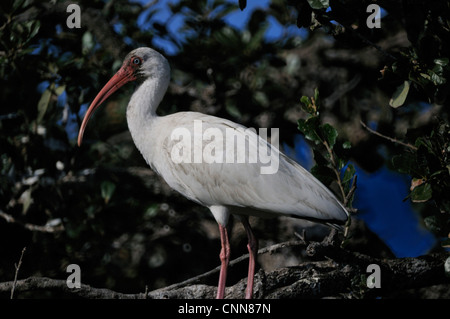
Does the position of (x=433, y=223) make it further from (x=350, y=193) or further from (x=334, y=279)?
(x=334, y=279)

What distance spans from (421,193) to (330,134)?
62 centimetres

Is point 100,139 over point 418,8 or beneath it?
beneath

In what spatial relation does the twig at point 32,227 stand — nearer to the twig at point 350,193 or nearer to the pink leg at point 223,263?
the pink leg at point 223,263

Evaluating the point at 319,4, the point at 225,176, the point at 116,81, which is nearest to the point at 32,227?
the point at 116,81

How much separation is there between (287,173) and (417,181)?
84 centimetres

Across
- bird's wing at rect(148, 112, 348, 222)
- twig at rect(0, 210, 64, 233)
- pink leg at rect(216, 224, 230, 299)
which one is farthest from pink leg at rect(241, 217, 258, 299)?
twig at rect(0, 210, 64, 233)

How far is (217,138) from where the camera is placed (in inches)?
163

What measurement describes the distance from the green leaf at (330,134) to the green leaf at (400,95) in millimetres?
395

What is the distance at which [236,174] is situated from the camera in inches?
162

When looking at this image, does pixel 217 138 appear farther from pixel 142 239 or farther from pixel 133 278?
pixel 133 278

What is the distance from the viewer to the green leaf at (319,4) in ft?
10.9

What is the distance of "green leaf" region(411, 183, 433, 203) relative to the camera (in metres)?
3.45

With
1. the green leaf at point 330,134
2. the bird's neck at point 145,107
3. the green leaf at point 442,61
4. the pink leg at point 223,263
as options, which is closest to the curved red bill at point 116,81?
the bird's neck at point 145,107
